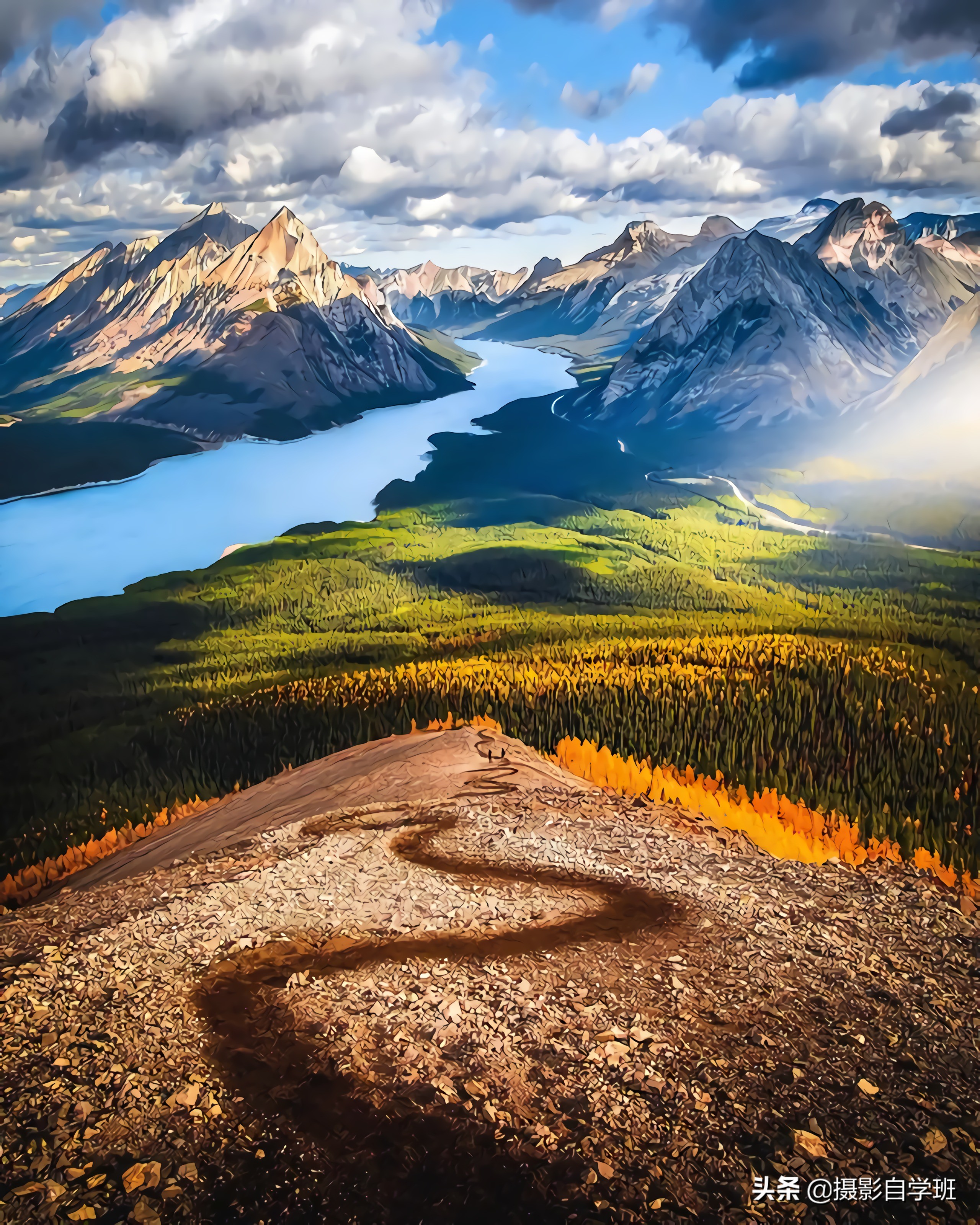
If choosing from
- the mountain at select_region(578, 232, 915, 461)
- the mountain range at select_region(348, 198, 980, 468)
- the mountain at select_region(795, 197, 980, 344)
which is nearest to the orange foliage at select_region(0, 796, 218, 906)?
the mountain range at select_region(348, 198, 980, 468)

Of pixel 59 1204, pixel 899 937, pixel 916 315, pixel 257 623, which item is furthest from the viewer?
pixel 916 315

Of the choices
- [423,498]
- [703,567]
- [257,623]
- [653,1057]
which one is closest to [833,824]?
[653,1057]

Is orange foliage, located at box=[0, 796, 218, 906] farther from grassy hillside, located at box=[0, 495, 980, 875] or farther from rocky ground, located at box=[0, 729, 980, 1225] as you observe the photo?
rocky ground, located at box=[0, 729, 980, 1225]

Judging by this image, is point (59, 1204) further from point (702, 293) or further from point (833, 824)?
point (702, 293)

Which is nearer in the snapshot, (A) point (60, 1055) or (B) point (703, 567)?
(A) point (60, 1055)

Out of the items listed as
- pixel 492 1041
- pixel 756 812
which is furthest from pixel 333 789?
pixel 492 1041

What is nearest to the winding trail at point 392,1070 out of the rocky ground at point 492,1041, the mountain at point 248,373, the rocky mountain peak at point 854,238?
the rocky ground at point 492,1041
